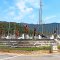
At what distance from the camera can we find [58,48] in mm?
29969

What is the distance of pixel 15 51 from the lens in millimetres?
27891

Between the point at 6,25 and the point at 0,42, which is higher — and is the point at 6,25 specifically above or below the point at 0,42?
above

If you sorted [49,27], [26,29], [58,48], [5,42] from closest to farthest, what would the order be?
1. [58,48]
2. [5,42]
3. [26,29]
4. [49,27]

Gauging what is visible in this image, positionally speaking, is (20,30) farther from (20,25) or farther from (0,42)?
(0,42)

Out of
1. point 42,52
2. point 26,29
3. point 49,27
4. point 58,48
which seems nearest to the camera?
point 42,52

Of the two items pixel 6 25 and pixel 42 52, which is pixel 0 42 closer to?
pixel 42 52

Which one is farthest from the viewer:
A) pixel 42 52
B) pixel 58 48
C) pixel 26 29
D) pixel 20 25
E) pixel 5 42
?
pixel 20 25

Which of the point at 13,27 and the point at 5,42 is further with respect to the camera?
the point at 13,27

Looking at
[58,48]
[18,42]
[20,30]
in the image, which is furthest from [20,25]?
[58,48]

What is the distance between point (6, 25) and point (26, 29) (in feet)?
41.3

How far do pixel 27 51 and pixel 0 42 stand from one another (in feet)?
29.7

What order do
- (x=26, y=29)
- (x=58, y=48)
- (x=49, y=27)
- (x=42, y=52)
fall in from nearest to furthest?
(x=42, y=52) < (x=58, y=48) < (x=26, y=29) < (x=49, y=27)

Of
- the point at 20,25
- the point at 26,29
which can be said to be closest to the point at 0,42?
the point at 26,29

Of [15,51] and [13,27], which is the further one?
[13,27]
